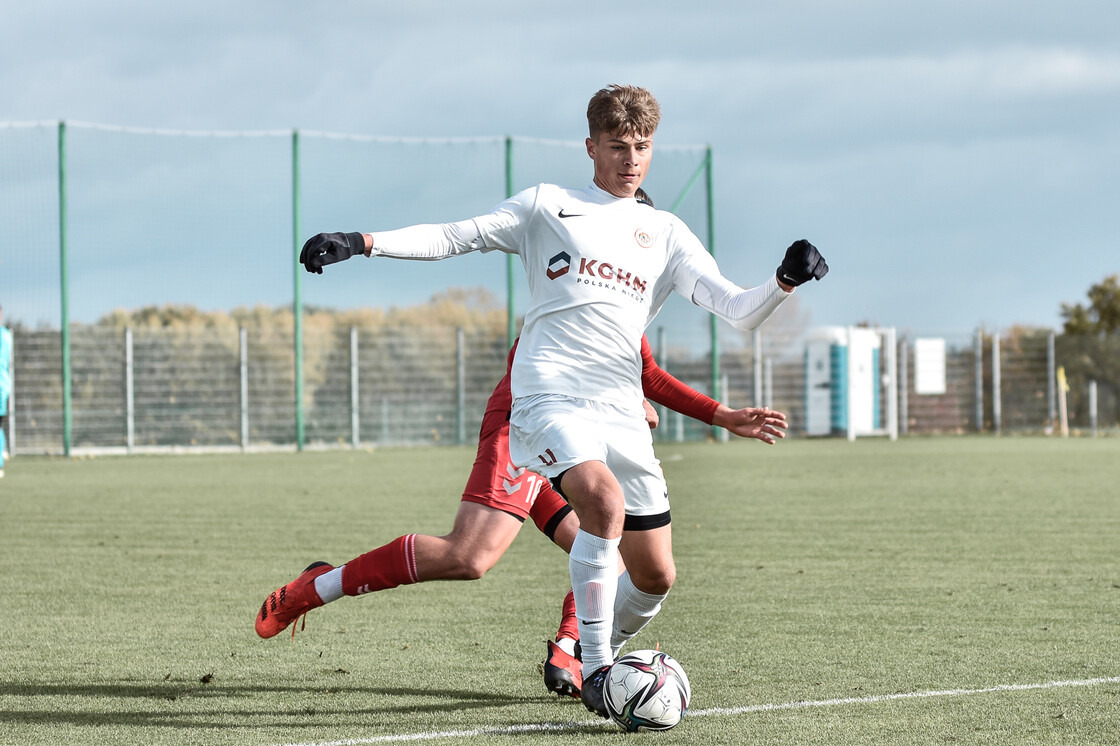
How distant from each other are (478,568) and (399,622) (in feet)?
5.09

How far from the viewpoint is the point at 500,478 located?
195 inches

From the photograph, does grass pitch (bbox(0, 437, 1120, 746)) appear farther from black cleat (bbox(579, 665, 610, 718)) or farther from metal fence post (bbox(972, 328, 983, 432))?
metal fence post (bbox(972, 328, 983, 432))

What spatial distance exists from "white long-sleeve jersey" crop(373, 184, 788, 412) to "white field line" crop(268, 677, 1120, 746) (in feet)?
3.41

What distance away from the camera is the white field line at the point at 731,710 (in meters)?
4.03

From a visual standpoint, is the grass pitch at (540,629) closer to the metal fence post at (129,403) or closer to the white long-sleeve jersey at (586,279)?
the white long-sleeve jersey at (586,279)

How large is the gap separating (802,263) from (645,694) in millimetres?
1410

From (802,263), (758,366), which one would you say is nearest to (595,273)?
(802,263)

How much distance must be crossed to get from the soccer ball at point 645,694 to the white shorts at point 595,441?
0.51 meters

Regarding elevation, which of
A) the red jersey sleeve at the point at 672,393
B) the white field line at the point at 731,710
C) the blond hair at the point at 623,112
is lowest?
the white field line at the point at 731,710

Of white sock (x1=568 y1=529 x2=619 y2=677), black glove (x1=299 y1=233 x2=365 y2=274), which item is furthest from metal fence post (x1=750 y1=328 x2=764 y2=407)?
black glove (x1=299 y1=233 x2=365 y2=274)

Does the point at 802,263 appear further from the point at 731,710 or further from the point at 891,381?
the point at 891,381

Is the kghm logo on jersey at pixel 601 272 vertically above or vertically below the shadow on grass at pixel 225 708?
above

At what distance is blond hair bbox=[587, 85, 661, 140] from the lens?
180 inches

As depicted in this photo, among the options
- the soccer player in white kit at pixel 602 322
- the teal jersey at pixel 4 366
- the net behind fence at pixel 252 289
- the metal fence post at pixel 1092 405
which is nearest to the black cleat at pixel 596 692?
the soccer player in white kit at pixel 602 322
